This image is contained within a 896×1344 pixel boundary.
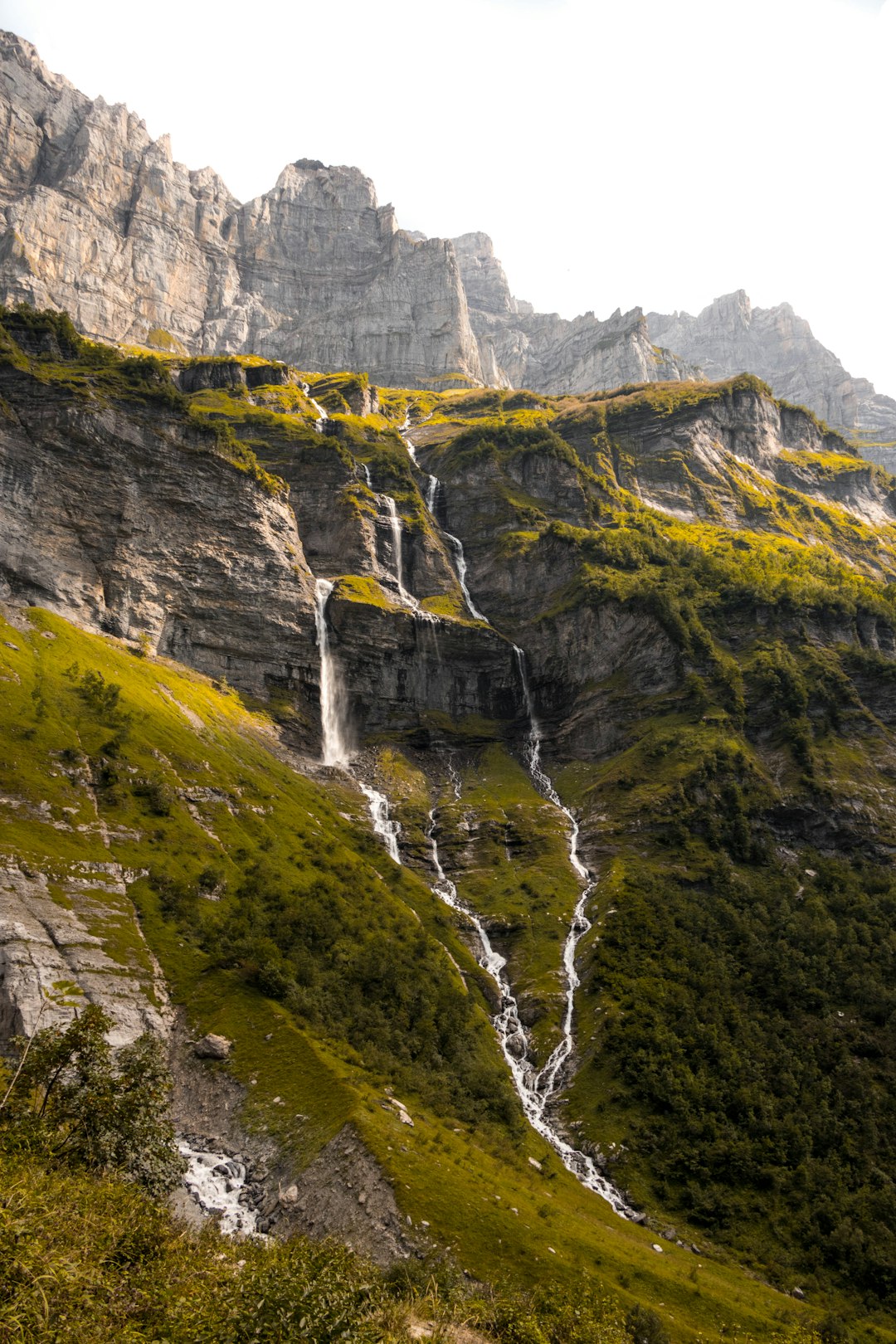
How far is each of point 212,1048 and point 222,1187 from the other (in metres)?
11.2

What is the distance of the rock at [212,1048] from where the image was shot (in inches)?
2100

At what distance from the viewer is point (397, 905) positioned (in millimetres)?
86875

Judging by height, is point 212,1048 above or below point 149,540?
below

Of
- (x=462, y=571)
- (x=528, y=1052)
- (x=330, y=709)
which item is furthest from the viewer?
(x=462, y=571)

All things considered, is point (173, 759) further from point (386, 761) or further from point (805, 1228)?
point (805, 1228)

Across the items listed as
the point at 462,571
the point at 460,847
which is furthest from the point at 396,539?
the point at 460,847

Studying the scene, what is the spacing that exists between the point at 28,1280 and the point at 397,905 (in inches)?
2864

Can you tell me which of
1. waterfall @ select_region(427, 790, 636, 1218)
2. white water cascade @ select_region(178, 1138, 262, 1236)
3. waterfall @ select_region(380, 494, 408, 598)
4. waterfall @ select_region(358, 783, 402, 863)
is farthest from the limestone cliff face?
white water cascade @ select_region(178, 1138, 262, 1236)

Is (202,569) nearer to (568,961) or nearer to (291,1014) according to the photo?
(568,961)

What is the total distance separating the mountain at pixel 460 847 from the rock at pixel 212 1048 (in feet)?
1.88

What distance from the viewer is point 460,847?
354 ft

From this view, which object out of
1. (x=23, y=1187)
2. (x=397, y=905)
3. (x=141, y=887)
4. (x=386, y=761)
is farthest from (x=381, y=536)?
(x=23, y=1187)

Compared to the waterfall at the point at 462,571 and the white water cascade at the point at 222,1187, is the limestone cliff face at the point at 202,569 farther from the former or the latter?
the white water cascade at the point at 222,1187

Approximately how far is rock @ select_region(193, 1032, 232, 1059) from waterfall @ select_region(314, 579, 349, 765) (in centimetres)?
6904
